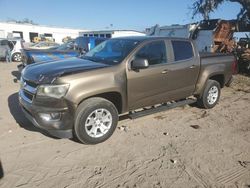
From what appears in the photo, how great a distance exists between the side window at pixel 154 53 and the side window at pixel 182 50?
37 centimetres

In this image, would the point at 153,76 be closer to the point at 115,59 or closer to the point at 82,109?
the point at 115,59

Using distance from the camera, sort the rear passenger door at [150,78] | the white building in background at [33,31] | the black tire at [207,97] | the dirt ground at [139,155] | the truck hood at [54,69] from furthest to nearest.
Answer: the white building in background at [33,31] < the black tire at [207,97] < the rear passenger door at [150,78] < the truck hood at [54,69] < the dirt ground at [139,155]

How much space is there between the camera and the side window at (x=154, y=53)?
5277 millimetres

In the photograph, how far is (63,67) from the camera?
4.76 meters

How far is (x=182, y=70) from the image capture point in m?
5.93

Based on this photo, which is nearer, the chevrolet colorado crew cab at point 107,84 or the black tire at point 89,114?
the chevrolet colorado crew cab at point 107,84

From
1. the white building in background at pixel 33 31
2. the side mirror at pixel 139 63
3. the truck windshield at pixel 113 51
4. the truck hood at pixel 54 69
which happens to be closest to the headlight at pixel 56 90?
the truck hood at pixel 54 69

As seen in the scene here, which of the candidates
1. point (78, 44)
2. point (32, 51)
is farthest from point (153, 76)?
point (78, 44)

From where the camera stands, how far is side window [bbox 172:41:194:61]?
5910 millimetres

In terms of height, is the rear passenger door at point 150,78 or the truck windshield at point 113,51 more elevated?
the truck windshield at point 113,51

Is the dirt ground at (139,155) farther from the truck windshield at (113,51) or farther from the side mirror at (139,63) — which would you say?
the truck windshield at (113,51)

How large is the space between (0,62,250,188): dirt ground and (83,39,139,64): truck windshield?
145cm

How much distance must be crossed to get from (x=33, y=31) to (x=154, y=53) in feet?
173

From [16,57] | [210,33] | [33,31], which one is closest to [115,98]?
[210,33]
